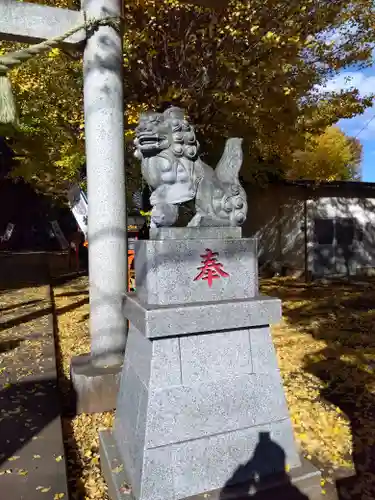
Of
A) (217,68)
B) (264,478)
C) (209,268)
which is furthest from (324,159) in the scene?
(264,478)

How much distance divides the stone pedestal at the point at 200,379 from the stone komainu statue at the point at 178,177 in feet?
0.59

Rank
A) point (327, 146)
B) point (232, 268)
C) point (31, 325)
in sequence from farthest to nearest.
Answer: point (327, 146) → point (31, 325) → point (232, 268)

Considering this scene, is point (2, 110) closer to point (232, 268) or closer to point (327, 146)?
point (232, 268)

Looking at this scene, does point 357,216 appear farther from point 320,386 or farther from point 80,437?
point 80,437

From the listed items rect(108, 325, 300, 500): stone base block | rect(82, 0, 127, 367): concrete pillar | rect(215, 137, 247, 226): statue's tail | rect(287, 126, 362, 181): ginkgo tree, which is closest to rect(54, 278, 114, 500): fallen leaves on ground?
rect(108, 325, 300, 500): stone base block

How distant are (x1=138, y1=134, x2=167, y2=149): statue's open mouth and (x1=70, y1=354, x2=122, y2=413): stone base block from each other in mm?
2600

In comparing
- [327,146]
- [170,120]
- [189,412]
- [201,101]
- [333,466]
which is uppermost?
[327,146]

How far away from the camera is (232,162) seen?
11.3ft

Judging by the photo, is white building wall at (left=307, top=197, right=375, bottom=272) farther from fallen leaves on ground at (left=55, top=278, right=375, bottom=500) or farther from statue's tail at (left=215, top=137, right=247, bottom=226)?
statue's tail at (left=215, top=137, right=247, bottom=226)

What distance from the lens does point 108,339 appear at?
4.58m

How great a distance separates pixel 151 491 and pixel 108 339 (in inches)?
81.5

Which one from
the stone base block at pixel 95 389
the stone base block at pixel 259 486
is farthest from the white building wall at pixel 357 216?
the stone base block at pixel 259 486

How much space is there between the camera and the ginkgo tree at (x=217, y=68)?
7387 millimetres

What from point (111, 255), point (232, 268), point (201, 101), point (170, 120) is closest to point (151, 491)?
point (232, 268)
